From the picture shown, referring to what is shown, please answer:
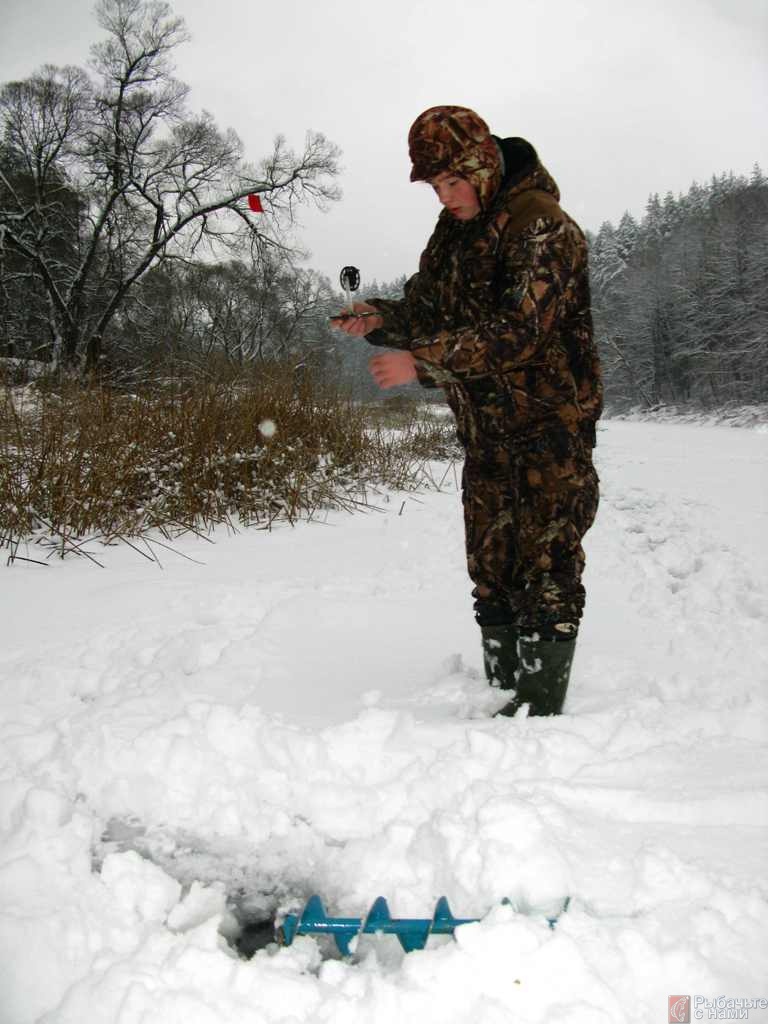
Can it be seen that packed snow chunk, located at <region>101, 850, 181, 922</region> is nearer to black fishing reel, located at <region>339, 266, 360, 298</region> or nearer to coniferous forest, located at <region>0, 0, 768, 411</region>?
black fishing reel, located at <region>339, 266, 360, 298</region>

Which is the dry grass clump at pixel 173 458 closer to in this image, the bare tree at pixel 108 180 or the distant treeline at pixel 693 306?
the bare tree at pixel 108 180

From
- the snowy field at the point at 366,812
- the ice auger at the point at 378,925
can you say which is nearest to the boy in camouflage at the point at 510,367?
the snowy field at the point at 366,812

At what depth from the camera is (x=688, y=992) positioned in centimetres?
106

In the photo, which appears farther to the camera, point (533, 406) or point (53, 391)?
point (53, 391)

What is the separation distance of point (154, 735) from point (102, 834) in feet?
1.02

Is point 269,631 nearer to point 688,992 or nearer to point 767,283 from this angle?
point 688,992

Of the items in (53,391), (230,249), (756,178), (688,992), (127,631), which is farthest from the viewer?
(756,178)

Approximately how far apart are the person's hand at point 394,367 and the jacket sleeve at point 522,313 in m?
0.07

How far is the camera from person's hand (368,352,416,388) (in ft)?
5.58

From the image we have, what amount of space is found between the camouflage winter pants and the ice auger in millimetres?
859

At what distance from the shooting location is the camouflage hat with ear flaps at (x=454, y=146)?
5.54 ft

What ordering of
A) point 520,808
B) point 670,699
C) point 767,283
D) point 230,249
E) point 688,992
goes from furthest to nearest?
point 767,283 → point 230,249 → point 670,699 → point 520,808 → point 688,992

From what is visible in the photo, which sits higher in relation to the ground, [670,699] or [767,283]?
[767,283]

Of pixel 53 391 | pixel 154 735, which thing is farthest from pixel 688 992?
pixel 53 391
